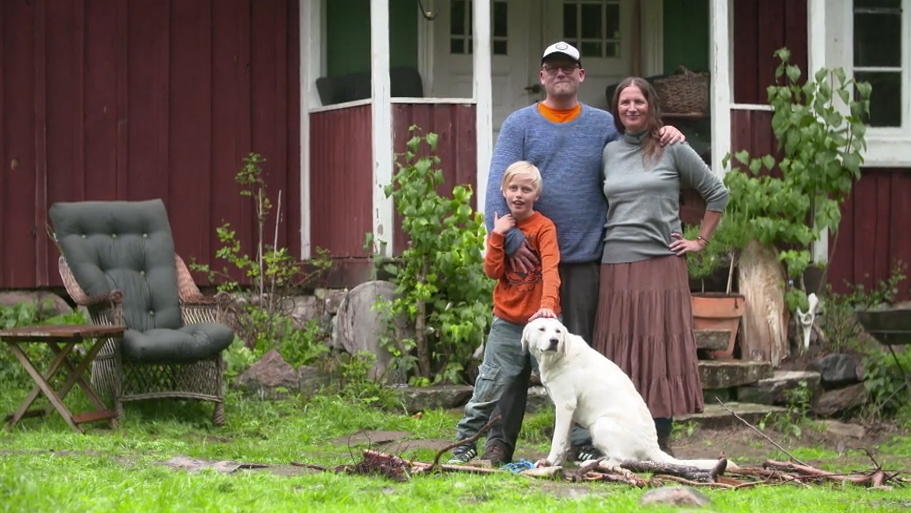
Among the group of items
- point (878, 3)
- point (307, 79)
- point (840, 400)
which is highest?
point (878, 3)

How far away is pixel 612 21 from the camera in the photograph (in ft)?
40.2

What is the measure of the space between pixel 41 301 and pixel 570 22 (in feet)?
15.8

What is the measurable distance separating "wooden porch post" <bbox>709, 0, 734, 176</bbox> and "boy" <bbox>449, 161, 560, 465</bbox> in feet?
14.6

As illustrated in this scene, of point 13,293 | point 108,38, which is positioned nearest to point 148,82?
point 108,38

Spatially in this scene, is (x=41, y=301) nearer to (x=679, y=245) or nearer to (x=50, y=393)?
(x=50, y=393)

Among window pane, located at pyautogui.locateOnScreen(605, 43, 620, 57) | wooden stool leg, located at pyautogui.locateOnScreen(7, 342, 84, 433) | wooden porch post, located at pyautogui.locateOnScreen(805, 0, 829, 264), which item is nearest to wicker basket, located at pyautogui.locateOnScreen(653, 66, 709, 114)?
wooden porch post, located at pyautogui.locateOnScreen(805, 0, 829, 264)

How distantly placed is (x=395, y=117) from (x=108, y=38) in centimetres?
222

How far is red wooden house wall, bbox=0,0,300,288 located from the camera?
10.4 meters

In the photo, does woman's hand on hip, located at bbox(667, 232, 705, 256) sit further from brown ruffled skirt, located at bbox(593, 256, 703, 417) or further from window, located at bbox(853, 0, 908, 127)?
window, located at bbox(853, 0, 908, 127)

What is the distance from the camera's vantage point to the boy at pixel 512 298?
6238 millimetres

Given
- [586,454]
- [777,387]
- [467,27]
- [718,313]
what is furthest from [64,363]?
[467,27]

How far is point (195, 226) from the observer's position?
35.6 feet

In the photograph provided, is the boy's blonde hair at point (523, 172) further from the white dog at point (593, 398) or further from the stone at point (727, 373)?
the stone at point (727, 373)

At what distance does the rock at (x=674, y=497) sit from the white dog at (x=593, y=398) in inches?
31.6
